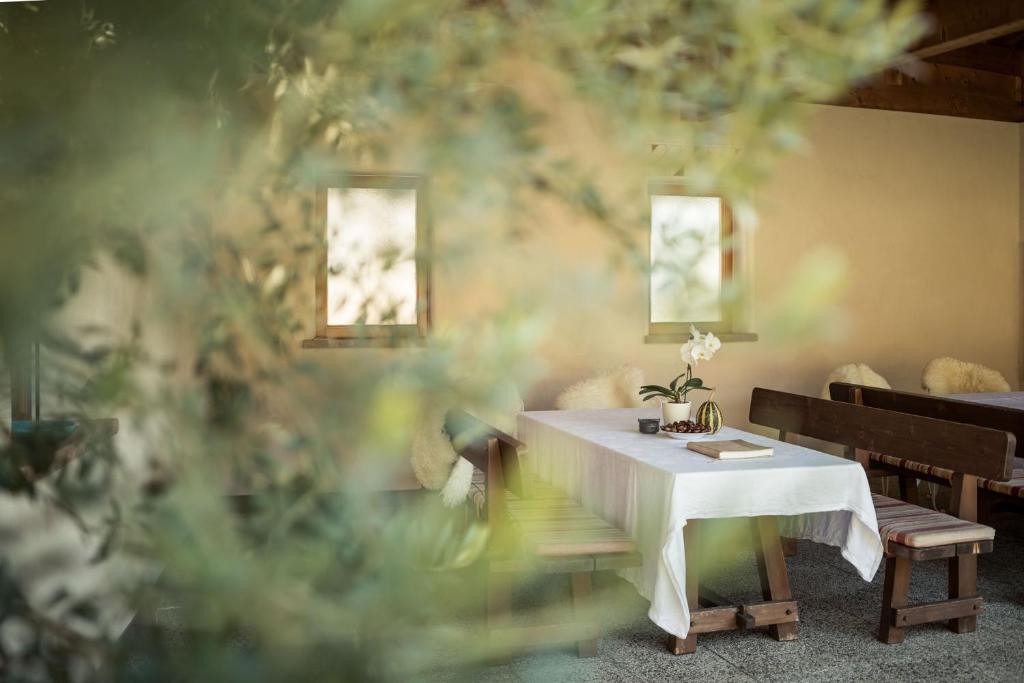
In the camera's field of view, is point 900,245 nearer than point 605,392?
No

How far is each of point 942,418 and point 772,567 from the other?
1635mm

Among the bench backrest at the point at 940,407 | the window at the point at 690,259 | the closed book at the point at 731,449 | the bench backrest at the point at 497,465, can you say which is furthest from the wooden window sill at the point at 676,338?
the window at the point at 690,259

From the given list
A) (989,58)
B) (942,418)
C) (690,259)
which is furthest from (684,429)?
(989,58)

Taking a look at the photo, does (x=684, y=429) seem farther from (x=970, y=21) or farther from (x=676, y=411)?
(x=970, y=21)

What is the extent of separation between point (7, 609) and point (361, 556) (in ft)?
0.55

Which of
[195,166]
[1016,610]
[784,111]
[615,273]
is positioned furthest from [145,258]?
[1016,610]

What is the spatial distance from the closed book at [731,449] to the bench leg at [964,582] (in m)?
0.79

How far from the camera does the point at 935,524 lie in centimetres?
340

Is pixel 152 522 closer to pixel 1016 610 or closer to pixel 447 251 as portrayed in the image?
pixel 447 251

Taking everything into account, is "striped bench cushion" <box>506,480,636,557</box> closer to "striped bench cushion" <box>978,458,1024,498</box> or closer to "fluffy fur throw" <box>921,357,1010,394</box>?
"striped bench cushion" <box>978,458,1024,498</box>

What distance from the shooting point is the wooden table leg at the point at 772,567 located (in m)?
3.37

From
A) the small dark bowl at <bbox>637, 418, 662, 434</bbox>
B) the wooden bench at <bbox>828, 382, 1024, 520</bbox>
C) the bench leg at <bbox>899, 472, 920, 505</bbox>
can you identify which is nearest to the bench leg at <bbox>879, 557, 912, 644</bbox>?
the wooden bench at <bbox>828, 382, 1024, 520</bbox>


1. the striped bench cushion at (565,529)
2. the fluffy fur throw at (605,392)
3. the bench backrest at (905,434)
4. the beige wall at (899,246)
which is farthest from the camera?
the beige wall at (899,246)

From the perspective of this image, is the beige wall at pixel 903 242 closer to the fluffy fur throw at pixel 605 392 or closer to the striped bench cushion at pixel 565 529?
the fluffy fur throw at pixel 605 392
